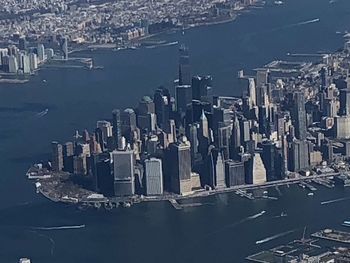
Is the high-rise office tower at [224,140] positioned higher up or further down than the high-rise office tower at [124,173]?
higher up

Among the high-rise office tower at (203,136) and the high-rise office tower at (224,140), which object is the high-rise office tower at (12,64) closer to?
the high-rise office tower at (203,136)

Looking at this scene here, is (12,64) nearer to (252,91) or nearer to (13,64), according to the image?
(13,64)

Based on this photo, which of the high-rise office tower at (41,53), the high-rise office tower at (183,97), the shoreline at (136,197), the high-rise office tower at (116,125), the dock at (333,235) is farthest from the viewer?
the high-rise office tower at (41,53)

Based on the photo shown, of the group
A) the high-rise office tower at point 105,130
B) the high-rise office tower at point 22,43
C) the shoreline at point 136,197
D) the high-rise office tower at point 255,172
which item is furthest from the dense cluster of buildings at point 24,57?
the high-rise office tower at point 255,172

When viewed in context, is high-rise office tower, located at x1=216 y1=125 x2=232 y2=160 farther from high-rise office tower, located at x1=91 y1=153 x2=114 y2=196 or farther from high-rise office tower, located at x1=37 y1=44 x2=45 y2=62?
high-rise office tower, located at x1=37 y1=44 x2=45 y2=62

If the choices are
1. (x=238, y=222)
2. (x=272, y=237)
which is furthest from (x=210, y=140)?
(x=272, y=237)

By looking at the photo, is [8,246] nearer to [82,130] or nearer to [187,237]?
[187,237]
